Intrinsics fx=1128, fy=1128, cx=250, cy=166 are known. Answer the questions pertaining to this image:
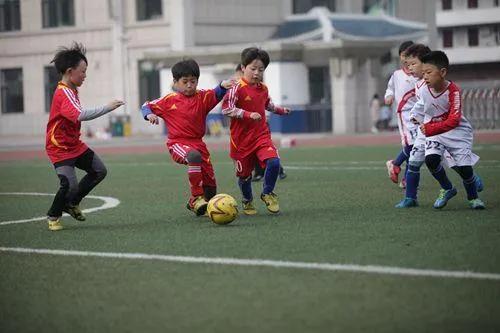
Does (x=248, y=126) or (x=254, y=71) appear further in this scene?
(x=248, y=126)

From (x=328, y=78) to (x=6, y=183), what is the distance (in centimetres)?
2776

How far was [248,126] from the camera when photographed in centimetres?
1196

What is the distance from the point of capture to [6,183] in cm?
1847

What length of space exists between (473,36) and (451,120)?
62.2 metres

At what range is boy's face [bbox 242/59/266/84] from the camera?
38.6ft

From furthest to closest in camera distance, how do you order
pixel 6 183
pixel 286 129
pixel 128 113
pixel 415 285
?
pixel 128 113 → pixel 286 129 → pixel 6 183 → pixel 415 285

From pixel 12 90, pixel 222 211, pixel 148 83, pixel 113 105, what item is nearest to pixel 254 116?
pixel 222 211

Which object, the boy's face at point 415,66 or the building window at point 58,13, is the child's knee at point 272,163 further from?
the building window at point 58,13

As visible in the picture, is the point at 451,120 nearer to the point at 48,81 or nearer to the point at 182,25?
the point at 182,25

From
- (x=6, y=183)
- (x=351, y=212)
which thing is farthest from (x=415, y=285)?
(x=6, y=183)

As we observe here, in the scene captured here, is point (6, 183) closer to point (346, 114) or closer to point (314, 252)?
point (314, 252)

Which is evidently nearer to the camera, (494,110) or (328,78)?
(494,110)

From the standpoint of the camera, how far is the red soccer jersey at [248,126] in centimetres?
1190

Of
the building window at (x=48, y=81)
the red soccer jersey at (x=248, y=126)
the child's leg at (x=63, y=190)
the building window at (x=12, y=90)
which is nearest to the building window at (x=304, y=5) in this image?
the building window at (x=48, y=81)
